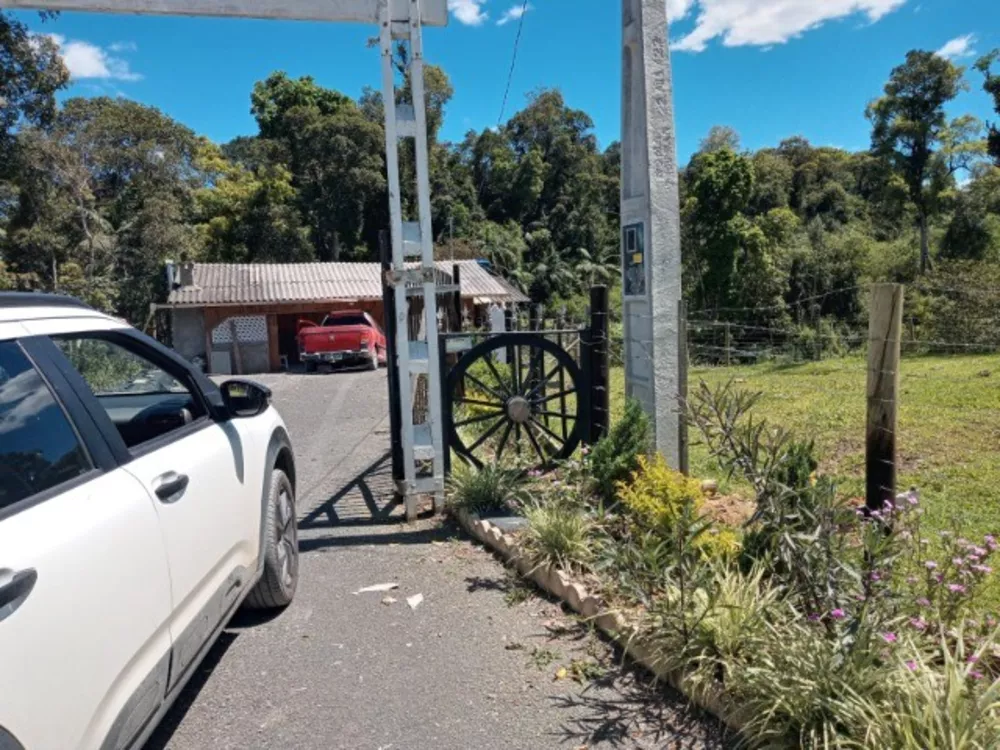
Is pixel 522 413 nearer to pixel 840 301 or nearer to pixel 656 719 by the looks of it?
pixel 656 719

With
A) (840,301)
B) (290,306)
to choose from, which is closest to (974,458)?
(290,306)

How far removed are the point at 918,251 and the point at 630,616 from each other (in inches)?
1426

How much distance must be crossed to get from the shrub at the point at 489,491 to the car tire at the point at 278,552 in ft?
4.99

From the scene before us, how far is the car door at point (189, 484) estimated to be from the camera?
2.54m

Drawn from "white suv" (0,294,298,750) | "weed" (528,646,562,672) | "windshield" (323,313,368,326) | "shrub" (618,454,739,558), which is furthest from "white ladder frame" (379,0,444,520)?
"windshield" (323,313,368,326)

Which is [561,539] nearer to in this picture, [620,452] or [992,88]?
[620,452]

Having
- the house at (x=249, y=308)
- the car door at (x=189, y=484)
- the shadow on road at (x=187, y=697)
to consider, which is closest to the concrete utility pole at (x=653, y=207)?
the car door at (x=189, y=484)

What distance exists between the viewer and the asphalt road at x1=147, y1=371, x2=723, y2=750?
2928mm

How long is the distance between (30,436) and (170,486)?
0.57 meters

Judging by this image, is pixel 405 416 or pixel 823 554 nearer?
pixel 823 554

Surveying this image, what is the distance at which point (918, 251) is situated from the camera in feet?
111

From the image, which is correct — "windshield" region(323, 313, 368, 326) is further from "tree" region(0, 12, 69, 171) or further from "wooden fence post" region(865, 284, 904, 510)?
"wooden fence post" region(865, 284, 904, 510)

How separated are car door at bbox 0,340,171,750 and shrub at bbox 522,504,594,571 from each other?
2.37 meters

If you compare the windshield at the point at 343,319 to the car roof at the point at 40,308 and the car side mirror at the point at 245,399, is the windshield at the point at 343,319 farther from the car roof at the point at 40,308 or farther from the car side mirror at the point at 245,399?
the car roof at the point at 40,308
